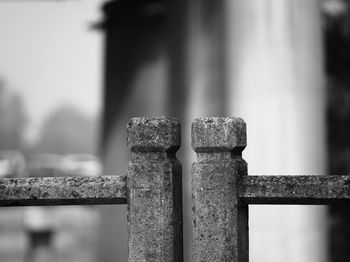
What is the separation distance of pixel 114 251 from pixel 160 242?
1077cm

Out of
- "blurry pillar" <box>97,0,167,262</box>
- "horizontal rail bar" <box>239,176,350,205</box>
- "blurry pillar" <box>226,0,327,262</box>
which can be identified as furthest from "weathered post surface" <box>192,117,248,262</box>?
"blurry pillar" <box>97,0,167,262</box>

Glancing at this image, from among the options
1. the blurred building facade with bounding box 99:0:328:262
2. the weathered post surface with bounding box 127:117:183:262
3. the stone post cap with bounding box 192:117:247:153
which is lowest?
the weathered post surface with bounding box 127:117:183:262

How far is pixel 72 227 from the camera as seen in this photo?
34562mm

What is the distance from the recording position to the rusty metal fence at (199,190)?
14.1 feet

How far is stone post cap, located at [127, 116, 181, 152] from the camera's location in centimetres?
437

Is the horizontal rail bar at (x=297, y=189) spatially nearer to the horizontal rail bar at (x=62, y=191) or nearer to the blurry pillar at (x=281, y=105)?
the horizontal rail bar at (x=62, y=191)

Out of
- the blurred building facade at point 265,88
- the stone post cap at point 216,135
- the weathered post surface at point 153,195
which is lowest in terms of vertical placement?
the weathered post surface at point 153,195

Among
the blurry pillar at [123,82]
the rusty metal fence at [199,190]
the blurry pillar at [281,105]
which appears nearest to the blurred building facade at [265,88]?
the blurry pillar at [281,105]

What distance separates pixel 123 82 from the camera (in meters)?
14.8

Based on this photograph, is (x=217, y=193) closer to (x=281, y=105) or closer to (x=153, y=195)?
(x=153, y=195)

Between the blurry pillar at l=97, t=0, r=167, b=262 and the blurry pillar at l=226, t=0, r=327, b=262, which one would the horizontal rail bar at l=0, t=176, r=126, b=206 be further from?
the blurry pillar at l=97, t=0, r=167, b=262

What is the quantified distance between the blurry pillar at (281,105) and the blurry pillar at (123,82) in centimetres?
289

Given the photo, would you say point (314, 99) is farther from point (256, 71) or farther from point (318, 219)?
point (318, 219)

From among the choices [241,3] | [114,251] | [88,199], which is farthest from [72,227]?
[88,199]
